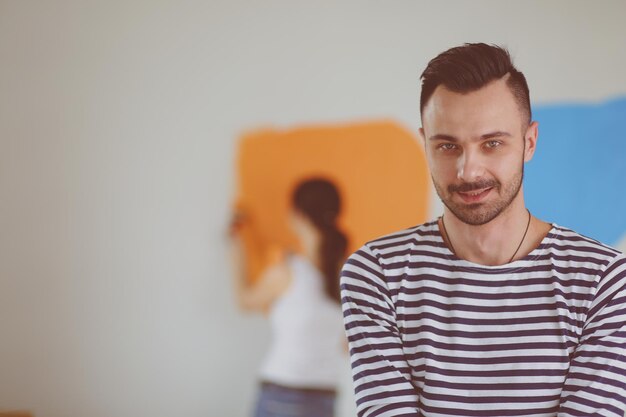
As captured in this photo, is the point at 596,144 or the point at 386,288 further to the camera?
the point at 596,144

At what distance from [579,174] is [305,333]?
98cm

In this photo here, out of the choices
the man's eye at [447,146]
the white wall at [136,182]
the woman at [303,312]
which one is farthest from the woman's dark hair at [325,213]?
the man's eye at [447,146]

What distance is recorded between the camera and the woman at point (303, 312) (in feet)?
7.22

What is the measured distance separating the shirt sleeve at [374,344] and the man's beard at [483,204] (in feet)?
0.50

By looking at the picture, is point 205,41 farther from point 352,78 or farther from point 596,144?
point 596,144

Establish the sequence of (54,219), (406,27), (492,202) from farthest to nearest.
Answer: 1. (406,27)
2. (54,219)
3. (492,202)

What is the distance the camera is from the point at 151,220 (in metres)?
2.23

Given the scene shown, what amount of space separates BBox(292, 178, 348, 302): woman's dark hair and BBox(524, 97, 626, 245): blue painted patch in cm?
61

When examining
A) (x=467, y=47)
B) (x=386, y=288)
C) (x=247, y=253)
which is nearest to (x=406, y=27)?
(x=247, y=253)

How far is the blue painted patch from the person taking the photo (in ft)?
7.81

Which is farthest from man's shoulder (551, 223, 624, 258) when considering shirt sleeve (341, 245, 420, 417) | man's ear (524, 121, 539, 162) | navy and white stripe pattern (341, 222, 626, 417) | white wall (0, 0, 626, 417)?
white wall (0, 0, 626, 417)

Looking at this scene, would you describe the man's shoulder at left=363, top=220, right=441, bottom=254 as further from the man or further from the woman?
the woman

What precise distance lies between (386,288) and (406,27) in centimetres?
134

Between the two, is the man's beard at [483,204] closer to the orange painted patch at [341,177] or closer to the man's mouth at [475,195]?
the man's mouth at [475,195]
